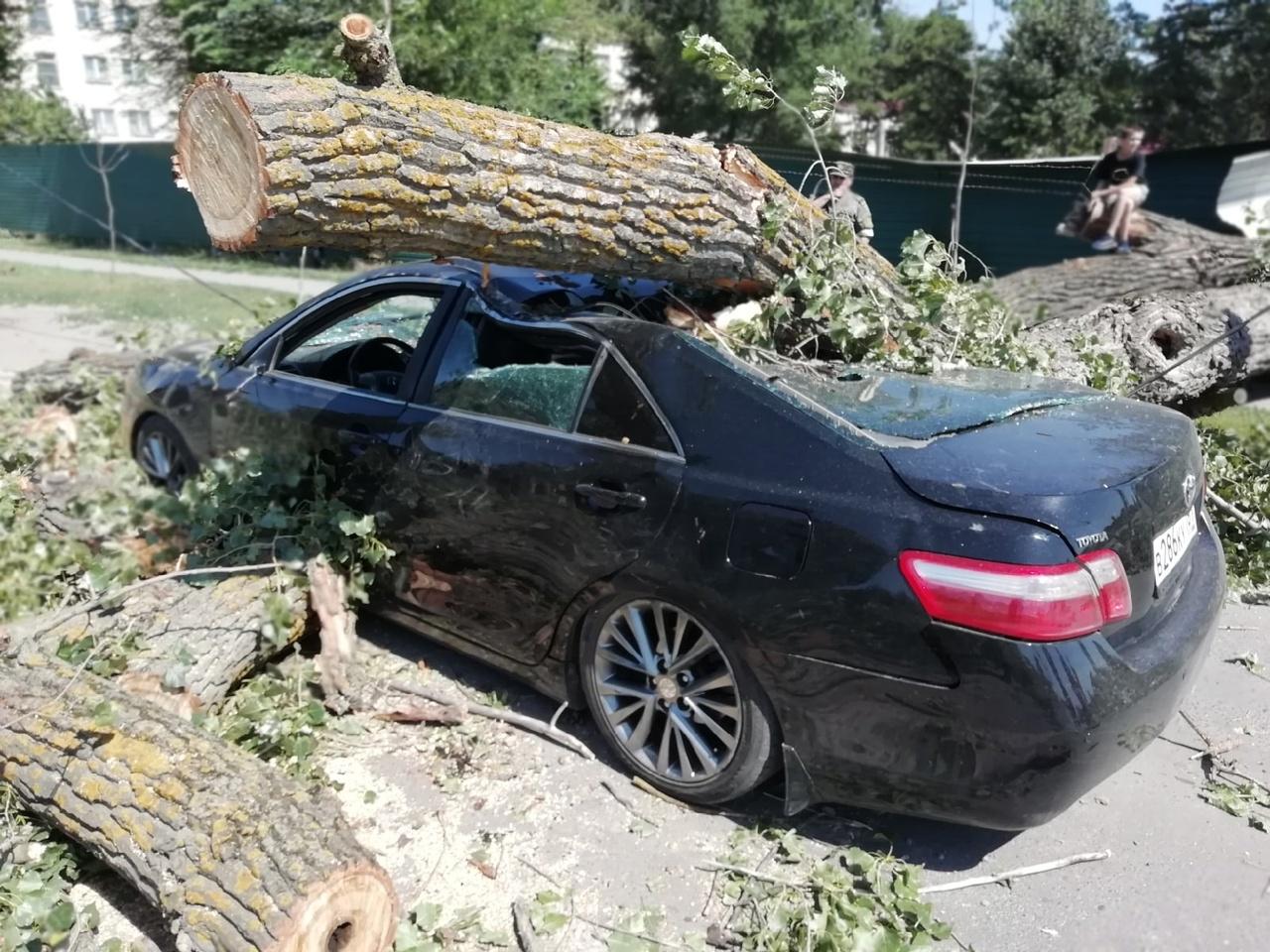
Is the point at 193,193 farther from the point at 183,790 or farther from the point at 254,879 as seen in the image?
the point at 254,879

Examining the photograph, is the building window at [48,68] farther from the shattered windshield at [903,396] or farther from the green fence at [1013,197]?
the shattered windshield at [903,396]

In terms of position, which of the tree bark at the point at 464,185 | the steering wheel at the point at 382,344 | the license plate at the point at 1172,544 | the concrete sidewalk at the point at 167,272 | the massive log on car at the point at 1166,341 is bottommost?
the concrete sidewalk at the point at 167,272

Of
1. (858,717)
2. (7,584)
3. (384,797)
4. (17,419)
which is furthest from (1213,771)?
(17,419)

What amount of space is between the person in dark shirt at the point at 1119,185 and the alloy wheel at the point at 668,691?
877 centimetres

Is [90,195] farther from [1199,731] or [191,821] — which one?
[1199,731]

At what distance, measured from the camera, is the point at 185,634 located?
3.71 m

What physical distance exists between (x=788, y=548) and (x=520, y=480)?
1.04 metres

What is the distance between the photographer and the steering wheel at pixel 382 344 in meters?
4.28

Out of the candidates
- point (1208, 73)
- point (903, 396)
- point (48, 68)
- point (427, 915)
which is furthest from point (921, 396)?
point (48, 68)

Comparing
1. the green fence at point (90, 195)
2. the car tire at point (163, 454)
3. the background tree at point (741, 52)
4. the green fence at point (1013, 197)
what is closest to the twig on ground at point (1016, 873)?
the car tire at point (163, 454)

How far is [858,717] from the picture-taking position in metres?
2.78

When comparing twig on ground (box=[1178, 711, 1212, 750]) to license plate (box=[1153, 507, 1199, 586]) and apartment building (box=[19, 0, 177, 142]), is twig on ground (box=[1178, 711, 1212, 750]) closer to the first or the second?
license plate (box=[1153, 507, 1199, 586])

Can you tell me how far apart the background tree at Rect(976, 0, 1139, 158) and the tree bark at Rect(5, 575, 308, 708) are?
29456 millimetres

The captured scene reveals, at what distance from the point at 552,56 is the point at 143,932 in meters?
20.7
